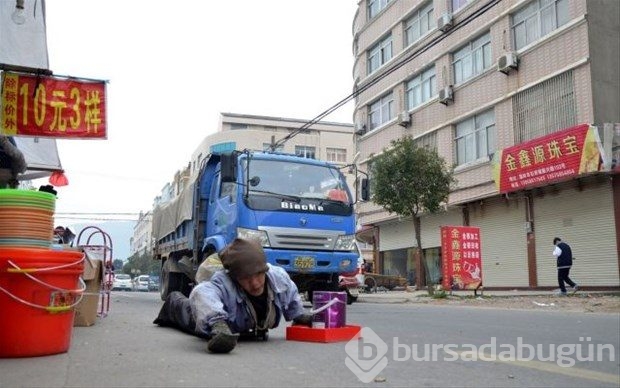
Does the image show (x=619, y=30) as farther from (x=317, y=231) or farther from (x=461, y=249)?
(x=317, y=231)

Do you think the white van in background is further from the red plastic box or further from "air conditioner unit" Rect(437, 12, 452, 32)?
the red plastic box

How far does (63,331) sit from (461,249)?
13229mm

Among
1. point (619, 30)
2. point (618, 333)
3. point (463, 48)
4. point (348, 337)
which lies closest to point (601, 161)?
point (619, 30)

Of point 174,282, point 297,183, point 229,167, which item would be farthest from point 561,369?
point 174,282

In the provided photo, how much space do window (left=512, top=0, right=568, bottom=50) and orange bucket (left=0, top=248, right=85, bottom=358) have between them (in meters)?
18.3

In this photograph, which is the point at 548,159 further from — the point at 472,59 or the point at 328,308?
the point at 328,308

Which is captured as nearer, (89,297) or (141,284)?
(89,297)

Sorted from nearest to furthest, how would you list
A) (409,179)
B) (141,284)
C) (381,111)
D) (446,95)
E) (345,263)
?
(345,263) < (409,179) < (446,95) < (381,111) < (141,284)

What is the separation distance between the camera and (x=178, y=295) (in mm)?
6184

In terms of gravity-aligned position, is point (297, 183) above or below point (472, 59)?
below

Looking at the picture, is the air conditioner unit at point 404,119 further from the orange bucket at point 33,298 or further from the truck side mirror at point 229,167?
the orange bucket at point 33,298

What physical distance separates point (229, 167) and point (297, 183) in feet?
3.96

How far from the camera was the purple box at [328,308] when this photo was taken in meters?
5.33

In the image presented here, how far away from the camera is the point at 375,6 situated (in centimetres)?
3200
